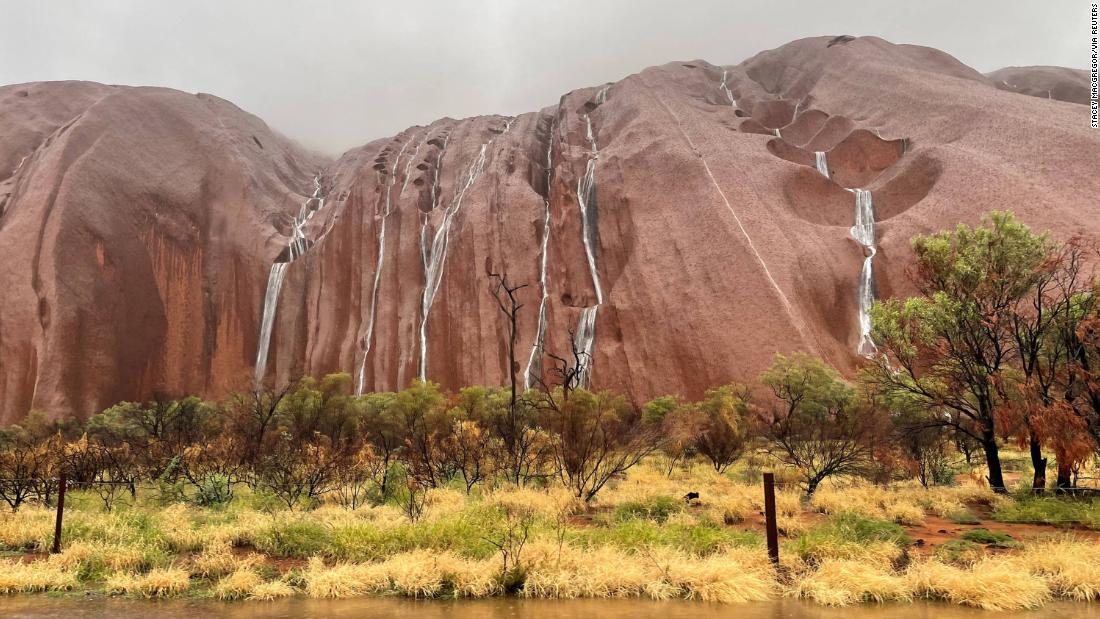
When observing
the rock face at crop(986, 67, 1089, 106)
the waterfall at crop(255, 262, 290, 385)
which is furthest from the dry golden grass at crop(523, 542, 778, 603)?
the rock face at crop(986, 67, 1089, 106)

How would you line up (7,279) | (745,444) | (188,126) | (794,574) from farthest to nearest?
(188,126) → (7,279) → (745,444) → (794,574)

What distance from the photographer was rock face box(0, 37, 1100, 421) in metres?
Result: 37.1

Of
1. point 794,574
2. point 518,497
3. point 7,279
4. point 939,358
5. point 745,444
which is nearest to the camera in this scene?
point 794,574

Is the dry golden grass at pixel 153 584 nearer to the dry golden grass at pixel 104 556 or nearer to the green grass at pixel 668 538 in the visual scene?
the dry golden grass at pixel 104 556

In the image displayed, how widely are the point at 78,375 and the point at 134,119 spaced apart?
26378 mm

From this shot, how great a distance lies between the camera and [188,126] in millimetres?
62312

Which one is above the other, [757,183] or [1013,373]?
[757,183]

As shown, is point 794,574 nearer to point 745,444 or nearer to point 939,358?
point 939,358

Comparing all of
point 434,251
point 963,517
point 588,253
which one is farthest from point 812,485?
point 434,251

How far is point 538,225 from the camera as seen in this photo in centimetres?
4822

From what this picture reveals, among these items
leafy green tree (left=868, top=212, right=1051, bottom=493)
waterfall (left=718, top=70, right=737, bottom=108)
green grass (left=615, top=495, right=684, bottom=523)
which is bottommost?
green grass (left=615, top=495, right=684, bottom=523)

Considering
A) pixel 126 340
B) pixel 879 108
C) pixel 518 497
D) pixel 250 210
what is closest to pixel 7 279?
pixel 126 340

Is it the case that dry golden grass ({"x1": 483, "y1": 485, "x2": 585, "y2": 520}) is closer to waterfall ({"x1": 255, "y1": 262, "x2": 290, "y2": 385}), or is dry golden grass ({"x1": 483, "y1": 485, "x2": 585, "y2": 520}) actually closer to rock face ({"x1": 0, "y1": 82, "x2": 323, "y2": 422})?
waterfall ({"x1": 255, "y1": 262, "x2": 290, "y2": 385})

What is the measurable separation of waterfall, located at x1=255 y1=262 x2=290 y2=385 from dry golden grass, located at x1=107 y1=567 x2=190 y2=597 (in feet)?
144
